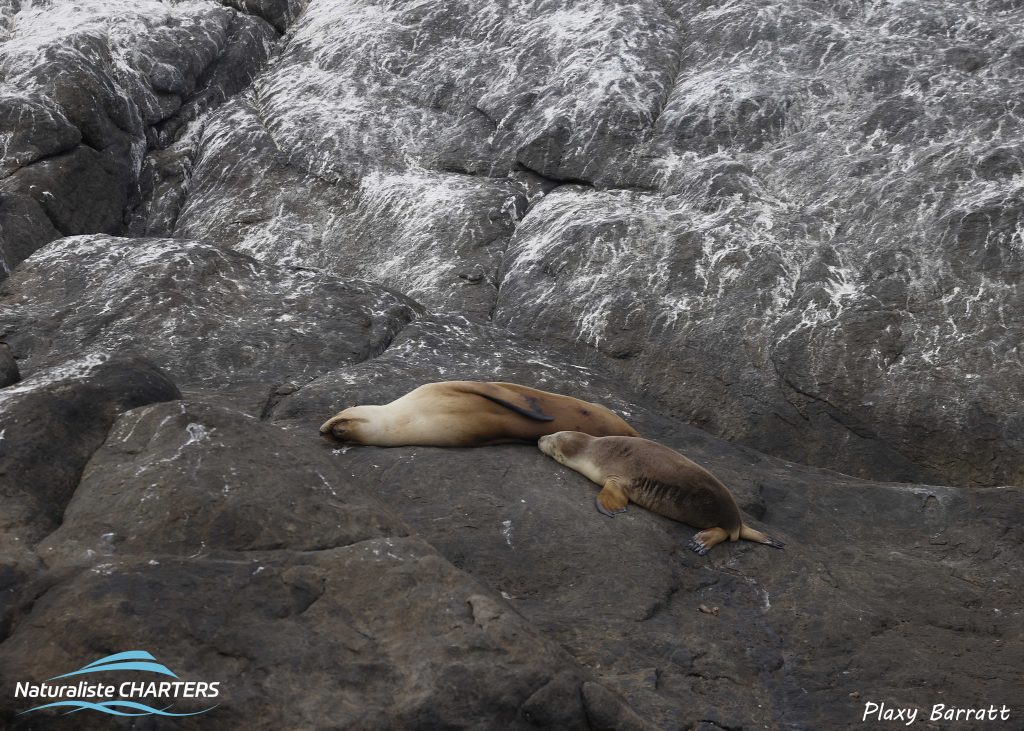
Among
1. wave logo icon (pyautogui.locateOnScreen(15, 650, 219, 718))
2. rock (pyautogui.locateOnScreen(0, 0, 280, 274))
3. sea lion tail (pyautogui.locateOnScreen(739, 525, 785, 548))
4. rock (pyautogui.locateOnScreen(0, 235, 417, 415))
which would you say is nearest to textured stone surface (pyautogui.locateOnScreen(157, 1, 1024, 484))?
rock (pyautogui.locateOnScreen(0, 0, 280, 274))

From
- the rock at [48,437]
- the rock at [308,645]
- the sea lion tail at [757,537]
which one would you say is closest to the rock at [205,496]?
the rock at [48,437]

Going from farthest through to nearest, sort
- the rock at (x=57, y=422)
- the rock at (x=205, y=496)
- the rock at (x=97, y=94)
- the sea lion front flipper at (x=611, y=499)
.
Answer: the rock at (x=97, y=94), the sea lion front flipper at (x=611, y=499), the rock at (x=57, y=422), the rock at (x=205, y=496)

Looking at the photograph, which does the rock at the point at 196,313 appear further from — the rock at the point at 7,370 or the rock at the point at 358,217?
the rock at the point at 358,217

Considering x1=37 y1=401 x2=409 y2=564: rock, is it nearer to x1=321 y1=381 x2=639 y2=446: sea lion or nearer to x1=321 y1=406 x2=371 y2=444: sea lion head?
x1=321 y1=406 x2=371 y2=444: sea lion head

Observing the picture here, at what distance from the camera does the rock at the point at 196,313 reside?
447 inches

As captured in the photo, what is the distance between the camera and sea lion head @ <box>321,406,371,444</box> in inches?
359

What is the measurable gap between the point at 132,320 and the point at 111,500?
558 cm

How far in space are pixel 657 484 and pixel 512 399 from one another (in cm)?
165

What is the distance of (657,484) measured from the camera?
880 cm

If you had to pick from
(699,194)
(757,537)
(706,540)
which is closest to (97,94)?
(699,194)

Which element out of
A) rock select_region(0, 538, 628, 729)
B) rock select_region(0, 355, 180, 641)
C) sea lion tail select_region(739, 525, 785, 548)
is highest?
rock select_region(0, 355, 180, 641)

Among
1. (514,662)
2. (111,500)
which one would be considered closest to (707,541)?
(514,662)

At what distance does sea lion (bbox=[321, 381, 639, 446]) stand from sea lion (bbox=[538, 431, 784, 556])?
458mm

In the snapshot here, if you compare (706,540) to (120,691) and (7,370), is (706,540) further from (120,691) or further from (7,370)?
(7,370)
